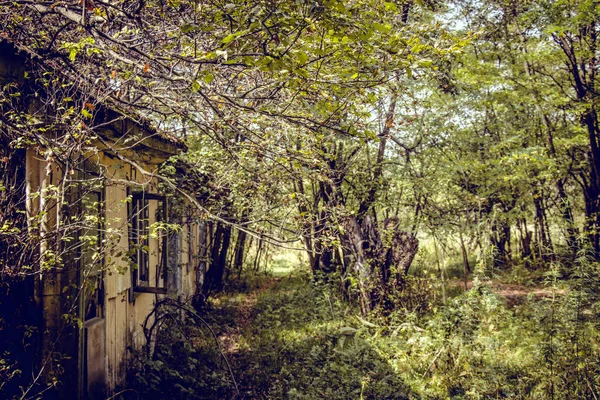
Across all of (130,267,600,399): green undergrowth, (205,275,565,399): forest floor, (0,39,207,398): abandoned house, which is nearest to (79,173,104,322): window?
(0,39,207,398): abandoned house

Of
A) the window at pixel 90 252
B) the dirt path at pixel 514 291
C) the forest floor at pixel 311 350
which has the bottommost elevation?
the forest floor at pixel 311 350

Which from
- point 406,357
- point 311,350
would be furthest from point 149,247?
point 406,357

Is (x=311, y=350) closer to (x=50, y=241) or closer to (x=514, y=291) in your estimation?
(x=50, y=241)

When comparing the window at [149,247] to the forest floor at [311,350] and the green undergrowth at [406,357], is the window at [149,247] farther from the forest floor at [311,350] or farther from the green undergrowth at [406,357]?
the forest floor at [311,350]

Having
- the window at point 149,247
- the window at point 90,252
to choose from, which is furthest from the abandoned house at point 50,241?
the window at point 149,247

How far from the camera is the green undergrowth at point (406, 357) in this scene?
5.41 m

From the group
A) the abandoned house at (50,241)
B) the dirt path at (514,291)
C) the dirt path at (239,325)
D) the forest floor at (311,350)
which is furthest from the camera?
the dirt path at (514,291)

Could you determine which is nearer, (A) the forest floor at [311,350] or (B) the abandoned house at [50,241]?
(B) the abandoned house at [50,241]

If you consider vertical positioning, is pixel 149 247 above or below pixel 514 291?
above

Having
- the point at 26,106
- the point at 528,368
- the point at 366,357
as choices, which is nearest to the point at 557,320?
the point at 528,368

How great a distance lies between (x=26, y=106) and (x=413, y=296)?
7.26 metres

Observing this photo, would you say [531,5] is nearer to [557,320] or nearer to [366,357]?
[557,320]

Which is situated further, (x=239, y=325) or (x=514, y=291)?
(x=514, y=291)

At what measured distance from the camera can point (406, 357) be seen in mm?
6637
